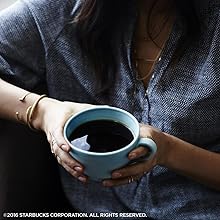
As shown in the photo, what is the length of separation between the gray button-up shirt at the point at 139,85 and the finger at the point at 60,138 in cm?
18

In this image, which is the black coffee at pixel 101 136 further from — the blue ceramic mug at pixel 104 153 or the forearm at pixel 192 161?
the forearm at pixel 192 161

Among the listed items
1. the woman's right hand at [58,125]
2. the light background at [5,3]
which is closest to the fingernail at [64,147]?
the woman's right hand at [58,125]

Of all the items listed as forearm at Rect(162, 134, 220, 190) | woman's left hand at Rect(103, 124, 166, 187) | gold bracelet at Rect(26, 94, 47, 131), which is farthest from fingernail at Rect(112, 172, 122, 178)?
gold bracelet at Rect(26, 94, 47, 131)

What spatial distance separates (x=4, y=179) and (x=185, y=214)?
0.34m

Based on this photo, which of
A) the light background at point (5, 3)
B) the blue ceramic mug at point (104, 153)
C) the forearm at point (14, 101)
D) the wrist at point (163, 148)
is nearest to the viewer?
the blue ceramic mug at point (104, 153)

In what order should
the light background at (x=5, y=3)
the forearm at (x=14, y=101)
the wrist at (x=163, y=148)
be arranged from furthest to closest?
the light background at (x=5, y=3), the forearm at (x=14, y=101), the wrist at (x=163, y=148)

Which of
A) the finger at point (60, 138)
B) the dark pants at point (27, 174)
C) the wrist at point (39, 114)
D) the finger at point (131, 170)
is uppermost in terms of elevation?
the finger at point (60, 138)

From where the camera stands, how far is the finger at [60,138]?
554mm

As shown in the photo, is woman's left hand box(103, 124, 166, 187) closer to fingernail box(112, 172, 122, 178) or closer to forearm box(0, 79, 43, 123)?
fingernail box(112, 172, 122, 178)

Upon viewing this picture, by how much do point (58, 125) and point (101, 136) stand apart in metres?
0.08

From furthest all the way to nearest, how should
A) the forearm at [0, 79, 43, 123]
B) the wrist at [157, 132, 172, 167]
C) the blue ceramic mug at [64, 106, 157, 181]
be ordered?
the forearm at [0, 79, 43, 123] < the wrist at [157, 132, 172, 167] < the blue ceramic mug at [64, 106, 157, 181]

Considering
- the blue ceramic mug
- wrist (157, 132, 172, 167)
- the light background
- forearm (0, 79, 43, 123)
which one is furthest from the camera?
the light background

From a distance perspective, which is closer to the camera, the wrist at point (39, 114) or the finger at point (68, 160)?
the finger at point (68, 160)

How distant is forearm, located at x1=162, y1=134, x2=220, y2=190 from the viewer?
2.27ft
